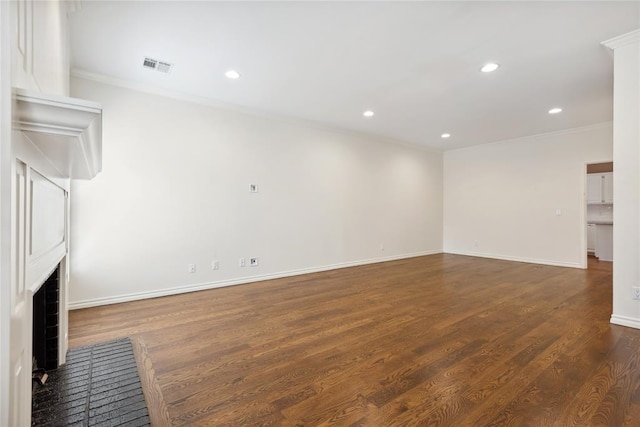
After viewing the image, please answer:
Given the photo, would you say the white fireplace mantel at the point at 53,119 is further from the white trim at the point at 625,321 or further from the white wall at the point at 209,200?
the white trim at the point at 625,321

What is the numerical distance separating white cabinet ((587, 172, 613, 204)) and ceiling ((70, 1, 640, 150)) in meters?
3.49

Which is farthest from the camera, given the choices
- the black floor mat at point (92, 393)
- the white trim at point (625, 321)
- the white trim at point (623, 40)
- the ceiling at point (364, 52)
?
the white trim at point (625, 321)

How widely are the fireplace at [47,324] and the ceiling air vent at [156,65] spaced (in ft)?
7.27

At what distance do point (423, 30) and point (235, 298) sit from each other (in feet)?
11.3

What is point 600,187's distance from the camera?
22.3 ft

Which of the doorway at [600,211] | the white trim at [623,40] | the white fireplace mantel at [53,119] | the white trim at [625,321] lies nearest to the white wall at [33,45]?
the white fireplace mantel at [53,119]

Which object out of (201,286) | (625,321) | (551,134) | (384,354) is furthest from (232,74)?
(551,134)

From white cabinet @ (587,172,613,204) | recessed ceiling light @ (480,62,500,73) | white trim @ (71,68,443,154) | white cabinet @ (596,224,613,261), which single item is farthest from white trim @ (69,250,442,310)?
white cabinet @ (587,172,613,204)

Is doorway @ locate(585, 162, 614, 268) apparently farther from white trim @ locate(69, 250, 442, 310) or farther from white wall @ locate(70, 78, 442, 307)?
white trim @ locate(69, 250, 442, 310)

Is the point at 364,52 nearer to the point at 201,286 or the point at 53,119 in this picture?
the point at 53,119

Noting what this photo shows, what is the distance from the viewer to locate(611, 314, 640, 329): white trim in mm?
2635

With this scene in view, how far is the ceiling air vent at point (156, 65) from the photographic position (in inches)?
116

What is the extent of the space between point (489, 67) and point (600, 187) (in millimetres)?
6194

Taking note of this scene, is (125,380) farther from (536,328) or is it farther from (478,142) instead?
(478,142)
